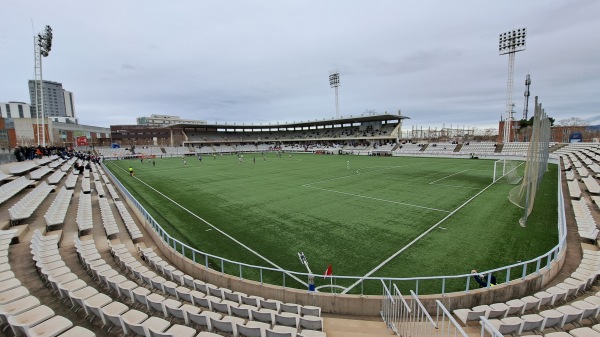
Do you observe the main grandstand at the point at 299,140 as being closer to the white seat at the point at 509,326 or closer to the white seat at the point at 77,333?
the white seat at the point at 509,326

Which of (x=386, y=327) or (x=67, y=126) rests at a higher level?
(x=67, y=126)

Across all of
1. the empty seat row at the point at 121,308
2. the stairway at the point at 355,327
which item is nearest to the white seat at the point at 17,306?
the empty seat row at the point at 121,308

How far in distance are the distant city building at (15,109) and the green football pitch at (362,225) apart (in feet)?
478

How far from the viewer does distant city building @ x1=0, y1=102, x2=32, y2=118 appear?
117688 mm

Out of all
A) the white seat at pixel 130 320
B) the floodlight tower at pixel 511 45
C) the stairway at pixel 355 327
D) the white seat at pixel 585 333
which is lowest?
the stairway at pixel 355 327

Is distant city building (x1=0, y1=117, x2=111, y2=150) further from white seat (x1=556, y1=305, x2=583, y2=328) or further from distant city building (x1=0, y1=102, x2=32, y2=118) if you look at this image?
white seat (x1=556, y1=305, x2=583, y2=328)

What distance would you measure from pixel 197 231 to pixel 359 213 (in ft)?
30.4

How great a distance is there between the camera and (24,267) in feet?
27.5

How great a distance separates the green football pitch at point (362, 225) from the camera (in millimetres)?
10219

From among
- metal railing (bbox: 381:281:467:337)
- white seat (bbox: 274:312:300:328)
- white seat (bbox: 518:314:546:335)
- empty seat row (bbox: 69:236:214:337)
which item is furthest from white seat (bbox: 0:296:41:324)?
white seat (bbox: 518:314:546:335)

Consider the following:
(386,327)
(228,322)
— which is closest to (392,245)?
(386,327)

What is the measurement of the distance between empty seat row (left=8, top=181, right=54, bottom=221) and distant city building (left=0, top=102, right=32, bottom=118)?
14416cm

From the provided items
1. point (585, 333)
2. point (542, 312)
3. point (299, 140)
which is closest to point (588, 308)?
point (542, 312)

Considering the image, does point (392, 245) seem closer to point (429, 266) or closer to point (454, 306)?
point (429, 266)
